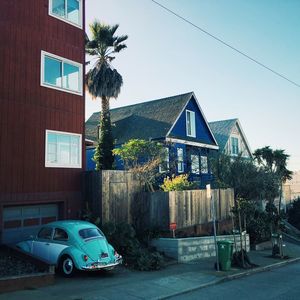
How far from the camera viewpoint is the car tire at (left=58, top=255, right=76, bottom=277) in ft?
38.7

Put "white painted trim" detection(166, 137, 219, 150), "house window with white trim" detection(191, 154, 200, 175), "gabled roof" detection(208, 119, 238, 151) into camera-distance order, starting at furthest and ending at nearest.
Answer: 1. "gabled roof" detection(208, 119, 238, 151)
2. "house window with white trim" detection(191, 154, 200, 175)
3. "white painted trim" detection(166, 137, 219, 150)

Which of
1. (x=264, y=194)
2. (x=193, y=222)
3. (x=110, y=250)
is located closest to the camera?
(x=110, y=250)

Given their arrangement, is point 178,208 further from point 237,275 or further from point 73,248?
→ point 73,248

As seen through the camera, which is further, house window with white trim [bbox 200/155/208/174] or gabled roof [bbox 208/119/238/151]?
gabled roof [bbox 208/119/238/151]

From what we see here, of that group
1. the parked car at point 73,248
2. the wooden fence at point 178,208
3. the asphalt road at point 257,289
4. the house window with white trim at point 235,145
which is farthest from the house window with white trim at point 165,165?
→ the house window with white trim at point 235,145

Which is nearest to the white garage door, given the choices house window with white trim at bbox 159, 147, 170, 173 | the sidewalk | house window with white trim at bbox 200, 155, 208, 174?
the sidewalk

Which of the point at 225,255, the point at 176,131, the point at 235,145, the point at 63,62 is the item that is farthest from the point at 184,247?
the point at 235,145

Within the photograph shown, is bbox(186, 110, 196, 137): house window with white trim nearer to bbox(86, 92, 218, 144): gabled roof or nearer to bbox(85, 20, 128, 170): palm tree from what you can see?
bbox(86, 92, 218, 144): gabled roof

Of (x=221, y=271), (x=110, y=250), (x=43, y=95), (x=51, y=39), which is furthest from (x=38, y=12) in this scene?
(x=221, y=271)

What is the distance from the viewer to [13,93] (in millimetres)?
14734

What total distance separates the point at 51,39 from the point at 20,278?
396 inches

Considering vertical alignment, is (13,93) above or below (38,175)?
above

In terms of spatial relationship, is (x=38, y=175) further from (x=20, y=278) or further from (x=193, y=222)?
(x=193, y=222)

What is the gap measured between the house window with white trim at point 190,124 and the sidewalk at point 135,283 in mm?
15639
